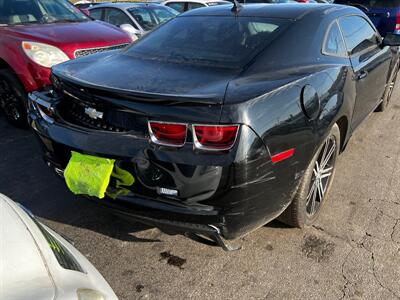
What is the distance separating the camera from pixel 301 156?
8.02 feet

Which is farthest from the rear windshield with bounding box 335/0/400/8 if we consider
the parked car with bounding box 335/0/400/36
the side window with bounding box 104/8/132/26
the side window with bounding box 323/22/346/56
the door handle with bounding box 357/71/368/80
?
the side window with bounding box 323/22/346/56

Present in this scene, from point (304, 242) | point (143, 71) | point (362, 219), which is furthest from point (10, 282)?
point (362, 219)

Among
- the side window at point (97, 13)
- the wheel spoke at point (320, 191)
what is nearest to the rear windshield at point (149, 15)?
the side window at point (97, 13)

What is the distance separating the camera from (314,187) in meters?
2.95

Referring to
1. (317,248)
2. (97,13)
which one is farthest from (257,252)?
(97,13)

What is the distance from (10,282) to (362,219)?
8.46 ft

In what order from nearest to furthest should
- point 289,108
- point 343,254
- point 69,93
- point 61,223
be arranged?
point 289,108 < point 69,93 < point 343,254 < point 61,223

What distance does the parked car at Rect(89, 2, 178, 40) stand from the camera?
306 inches

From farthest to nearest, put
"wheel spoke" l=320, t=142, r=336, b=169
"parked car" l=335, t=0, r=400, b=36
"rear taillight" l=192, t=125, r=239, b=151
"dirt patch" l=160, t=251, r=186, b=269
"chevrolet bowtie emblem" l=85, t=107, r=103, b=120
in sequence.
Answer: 1. "parked car" l=335, t=0, r=400, b=36
2. "wheel spoke" l=320, t=142, r=336, b=169
3. "dirt patch" l=160, t=251, r=186, b=269
4. "chevrolet bowtie emblem" l=85, t=107, r=103, b=120
5. "rear taillight" l=192, t=125, r=239, b=151

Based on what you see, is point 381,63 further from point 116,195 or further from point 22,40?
point 22,40

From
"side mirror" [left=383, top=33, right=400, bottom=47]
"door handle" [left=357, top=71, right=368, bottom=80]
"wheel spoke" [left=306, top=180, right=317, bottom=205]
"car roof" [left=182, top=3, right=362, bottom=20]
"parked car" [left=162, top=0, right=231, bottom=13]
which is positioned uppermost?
"car roof" [left=182, top=3, right=362, bottom=20]

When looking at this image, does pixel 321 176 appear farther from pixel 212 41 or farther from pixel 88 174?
pixel 88 174

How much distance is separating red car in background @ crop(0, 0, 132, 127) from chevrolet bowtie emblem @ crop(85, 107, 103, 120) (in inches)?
70.7

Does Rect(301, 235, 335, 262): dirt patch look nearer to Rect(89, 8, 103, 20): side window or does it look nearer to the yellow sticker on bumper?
the yellow sticker on bumper
